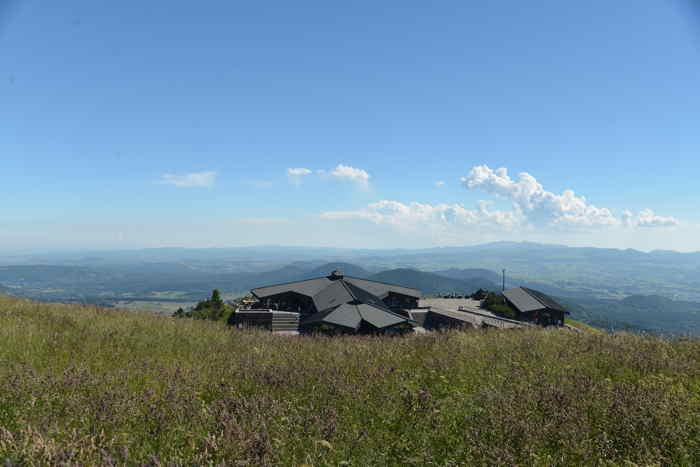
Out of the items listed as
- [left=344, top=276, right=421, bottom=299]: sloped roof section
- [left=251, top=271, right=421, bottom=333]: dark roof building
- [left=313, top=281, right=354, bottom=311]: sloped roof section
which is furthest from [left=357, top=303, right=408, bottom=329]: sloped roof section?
[left=344, top=276, right=421, bottom=299]: sloped roof section

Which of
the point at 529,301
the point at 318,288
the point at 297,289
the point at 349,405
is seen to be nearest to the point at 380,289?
the point at 318,288

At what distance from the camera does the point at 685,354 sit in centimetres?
630

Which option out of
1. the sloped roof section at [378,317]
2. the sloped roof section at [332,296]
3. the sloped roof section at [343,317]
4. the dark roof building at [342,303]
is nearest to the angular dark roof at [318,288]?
the dark roof building at [342,303]

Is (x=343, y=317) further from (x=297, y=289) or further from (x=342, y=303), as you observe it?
(x=297, y=289)

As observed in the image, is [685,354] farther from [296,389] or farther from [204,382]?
[204,382]

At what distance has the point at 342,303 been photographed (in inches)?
1298

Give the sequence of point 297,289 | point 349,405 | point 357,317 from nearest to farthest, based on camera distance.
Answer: point 349,405 → point 357,317 → point 297,289

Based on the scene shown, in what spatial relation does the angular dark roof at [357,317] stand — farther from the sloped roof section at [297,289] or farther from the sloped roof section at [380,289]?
the sloped roof section at [380,289]

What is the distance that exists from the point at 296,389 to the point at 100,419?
7.36 ft

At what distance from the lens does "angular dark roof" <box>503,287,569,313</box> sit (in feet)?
137

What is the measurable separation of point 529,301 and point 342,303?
85.8 ft

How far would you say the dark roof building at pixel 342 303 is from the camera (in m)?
27.6

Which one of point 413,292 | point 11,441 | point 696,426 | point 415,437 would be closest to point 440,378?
point 415,437

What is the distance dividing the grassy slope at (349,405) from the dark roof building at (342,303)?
2109cm
